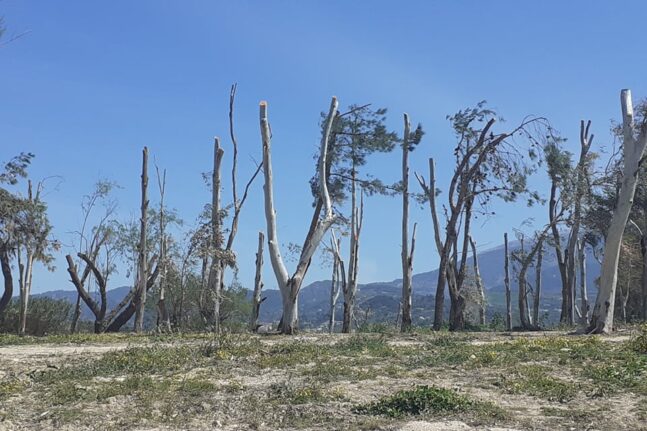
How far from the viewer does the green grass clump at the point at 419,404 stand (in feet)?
28.8

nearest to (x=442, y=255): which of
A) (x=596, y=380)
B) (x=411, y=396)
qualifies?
(x=596, y=380)

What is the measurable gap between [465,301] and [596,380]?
646 inches

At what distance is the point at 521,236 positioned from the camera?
39.7m

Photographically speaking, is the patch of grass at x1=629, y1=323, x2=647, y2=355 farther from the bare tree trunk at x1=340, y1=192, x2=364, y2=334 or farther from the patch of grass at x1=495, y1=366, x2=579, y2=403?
the bare tree trunk at x1=340, y1=192, x2=364, y2=334

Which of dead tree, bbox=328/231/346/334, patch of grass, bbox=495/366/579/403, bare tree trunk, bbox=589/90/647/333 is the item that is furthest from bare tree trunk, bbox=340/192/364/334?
patch of grass, bbox=495/366/579/403

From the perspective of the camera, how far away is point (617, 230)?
19.6 m

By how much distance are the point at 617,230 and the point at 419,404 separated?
511 inches

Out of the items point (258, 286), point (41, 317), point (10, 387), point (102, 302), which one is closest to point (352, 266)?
point (258, 286)

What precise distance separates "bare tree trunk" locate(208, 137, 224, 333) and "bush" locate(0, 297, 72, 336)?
1399cm

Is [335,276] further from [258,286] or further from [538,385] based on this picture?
[538,385]

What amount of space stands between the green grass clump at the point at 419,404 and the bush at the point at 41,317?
1167 inches

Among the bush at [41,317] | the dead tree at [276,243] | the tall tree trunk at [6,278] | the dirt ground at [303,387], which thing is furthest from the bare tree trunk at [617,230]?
the bush at [41,317]

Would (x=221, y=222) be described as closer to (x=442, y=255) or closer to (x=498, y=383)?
(x=442, y=255)

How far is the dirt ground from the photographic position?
8500 millimetres
